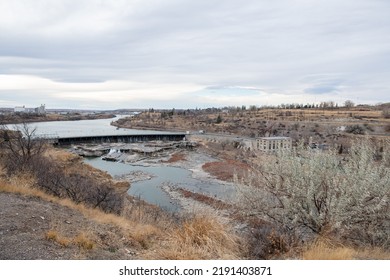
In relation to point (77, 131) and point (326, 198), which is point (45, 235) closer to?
point (326, 198)

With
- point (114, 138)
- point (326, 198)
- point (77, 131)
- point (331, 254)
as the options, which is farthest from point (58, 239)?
point (77, 131)

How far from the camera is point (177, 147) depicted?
206 feet

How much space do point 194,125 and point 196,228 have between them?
98.4m

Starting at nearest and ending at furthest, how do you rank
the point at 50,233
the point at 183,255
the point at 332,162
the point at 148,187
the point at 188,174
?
the point at 183,255, the point at 50,233, the point at 332,162, the point at 148,187, the point at 188,174

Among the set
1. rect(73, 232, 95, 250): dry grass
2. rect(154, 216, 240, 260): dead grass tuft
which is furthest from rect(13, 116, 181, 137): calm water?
rect(154, 216, 240, 260): dead grass tuft

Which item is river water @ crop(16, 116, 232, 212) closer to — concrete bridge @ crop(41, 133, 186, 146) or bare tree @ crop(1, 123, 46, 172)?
bare tree @ crop(1, 123, 46, 172)

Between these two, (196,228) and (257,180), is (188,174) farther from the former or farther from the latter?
(196,228)

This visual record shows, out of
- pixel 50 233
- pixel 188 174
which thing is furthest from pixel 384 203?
pixel 188 174

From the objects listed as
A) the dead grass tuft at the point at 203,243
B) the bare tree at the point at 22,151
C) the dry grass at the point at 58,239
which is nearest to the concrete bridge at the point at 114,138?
the bare tree at the point at 22,151

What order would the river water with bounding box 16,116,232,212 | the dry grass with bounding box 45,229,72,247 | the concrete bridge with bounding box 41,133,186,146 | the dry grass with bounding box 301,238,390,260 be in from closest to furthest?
the dry grass with bounding box 301,238,390,260 < the dry grass with bounding box 45,229,72,247 < the river water with bounding box 16,116,232,212 < the concrete bridge with bounding box 41,133,186,146

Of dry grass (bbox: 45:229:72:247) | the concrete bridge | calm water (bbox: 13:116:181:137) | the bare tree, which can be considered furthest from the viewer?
calm water (bbox: 13:116:181:137)

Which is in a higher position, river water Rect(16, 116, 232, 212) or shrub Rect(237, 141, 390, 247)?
shrub Rect(237, 141, 390, 247)

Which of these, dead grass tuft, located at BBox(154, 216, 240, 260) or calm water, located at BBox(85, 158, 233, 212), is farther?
calm water, located at BBox(85, 158, 233, 212)

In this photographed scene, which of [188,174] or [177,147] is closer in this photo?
[188,174]
